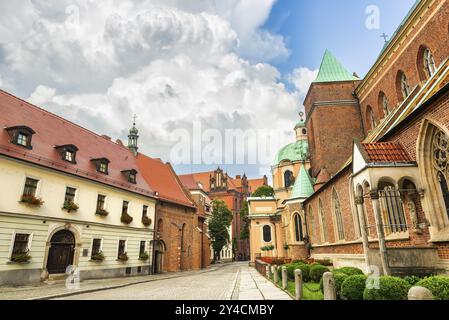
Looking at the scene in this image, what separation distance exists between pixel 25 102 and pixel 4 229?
33.8 feet

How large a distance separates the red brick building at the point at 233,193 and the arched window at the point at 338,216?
55.4 meters

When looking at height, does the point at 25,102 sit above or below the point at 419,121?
above

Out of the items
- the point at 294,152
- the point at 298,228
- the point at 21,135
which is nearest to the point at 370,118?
the point at 298,228

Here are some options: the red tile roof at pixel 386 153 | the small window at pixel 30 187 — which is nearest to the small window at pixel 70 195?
the small window at pixel 30 187

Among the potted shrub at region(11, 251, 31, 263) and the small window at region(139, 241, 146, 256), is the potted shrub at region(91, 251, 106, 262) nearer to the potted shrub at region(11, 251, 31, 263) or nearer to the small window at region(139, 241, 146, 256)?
the small window at region(139, 241, 146, 256)

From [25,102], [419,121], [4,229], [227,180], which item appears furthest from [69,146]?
[227,180]

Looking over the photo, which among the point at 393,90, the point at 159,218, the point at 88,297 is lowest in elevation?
the point at 88,297

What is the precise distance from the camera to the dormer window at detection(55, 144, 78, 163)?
20203 millimetres

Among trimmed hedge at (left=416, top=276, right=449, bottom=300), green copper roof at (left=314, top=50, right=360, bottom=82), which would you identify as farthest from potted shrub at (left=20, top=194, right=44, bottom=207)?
green copper roof at (left=314, top=50, right=360, bottom=82)

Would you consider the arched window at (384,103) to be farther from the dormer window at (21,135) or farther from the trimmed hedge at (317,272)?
the dormer window at (21,135)

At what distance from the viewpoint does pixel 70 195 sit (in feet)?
65.1

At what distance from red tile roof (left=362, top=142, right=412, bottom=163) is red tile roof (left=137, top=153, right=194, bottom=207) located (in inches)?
877

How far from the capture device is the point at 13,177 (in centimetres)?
1611

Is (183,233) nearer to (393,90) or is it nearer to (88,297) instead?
(88,297)
